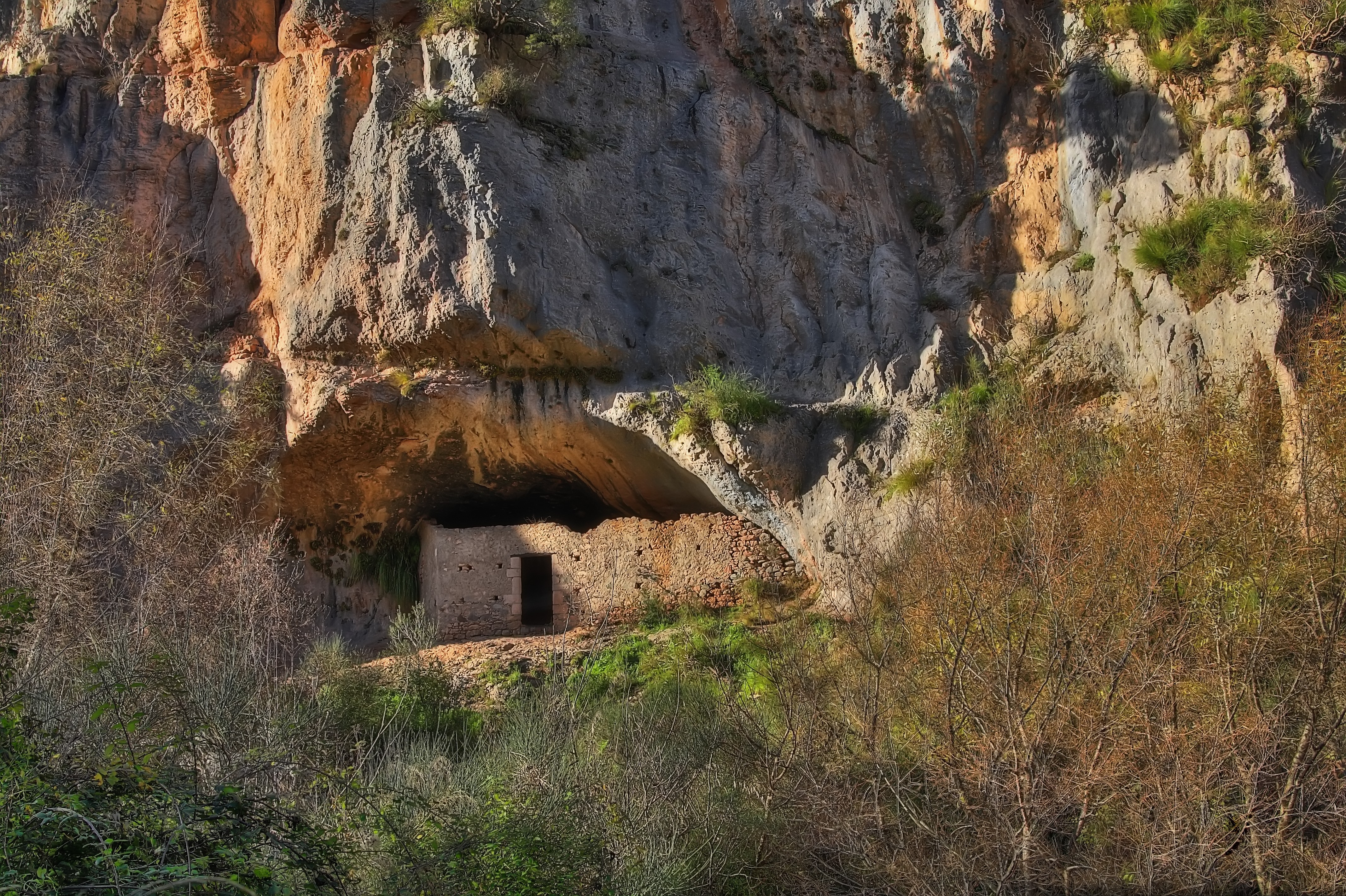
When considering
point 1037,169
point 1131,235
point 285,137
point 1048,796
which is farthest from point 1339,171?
point 285,137

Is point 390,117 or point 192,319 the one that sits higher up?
point 390,117

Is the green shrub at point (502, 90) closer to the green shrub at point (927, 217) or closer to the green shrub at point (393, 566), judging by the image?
the green shrub at point (927, 217)

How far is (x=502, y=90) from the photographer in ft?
47.5

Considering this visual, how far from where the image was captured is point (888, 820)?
278 inches

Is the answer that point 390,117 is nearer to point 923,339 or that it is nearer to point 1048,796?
point 923,339

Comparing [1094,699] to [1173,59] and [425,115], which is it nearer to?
[1173,59]

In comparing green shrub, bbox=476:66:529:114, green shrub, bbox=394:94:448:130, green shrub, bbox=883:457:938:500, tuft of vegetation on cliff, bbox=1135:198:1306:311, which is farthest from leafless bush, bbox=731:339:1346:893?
green shrub, bbox=476:66:529:114

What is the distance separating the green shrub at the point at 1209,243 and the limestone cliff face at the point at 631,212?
0.32 m

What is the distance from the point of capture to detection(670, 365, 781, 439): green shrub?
43.3ft

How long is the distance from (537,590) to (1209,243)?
32.6ft

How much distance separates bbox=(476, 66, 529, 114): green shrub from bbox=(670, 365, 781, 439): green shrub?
4.62m

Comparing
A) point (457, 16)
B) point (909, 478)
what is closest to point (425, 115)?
point (457, 16)

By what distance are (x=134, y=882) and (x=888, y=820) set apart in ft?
14.9

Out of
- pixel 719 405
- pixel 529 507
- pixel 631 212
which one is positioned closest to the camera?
pixel 719 405
